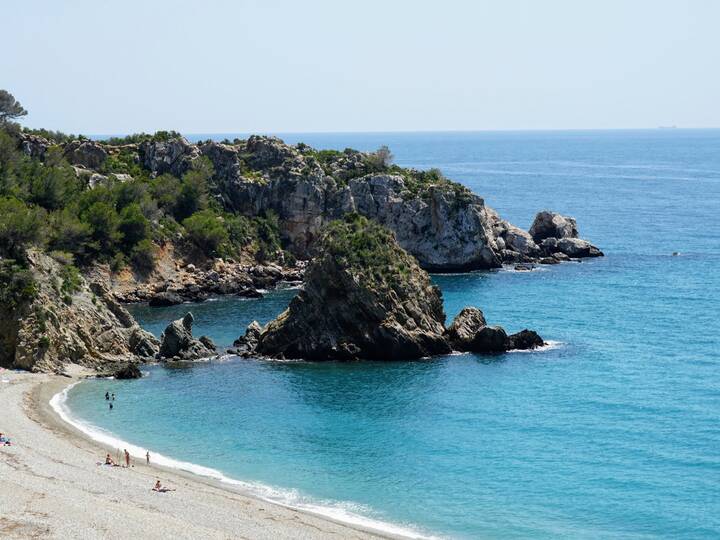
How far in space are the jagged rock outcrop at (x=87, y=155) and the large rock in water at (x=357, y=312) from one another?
52849 mm

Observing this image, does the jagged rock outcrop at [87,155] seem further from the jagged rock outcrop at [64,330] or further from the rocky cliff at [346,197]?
the jagged rock outcrop at [64,330]

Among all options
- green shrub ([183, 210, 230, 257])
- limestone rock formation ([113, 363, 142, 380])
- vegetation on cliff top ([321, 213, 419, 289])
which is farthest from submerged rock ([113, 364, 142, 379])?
green shrub ([183, 210, 230, 257])

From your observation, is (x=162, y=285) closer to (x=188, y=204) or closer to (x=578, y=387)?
(x=188, y=204)

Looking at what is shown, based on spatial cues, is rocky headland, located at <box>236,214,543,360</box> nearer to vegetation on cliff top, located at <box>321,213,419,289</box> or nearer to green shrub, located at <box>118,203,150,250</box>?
vegetation on cliff top, located at <box>321,213,419,289</box>

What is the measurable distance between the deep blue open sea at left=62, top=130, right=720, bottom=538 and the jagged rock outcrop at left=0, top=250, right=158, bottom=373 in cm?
465

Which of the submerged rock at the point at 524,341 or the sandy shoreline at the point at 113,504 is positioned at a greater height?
the submerged rock at the point at 524,341

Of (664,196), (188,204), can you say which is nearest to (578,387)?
(188,204)

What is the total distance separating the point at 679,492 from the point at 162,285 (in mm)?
64381

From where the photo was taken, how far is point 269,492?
4559cm

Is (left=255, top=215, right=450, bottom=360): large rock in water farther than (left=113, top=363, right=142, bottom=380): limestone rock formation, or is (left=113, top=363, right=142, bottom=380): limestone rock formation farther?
(left=255, top=215, right=450, bottom=360): large rock in water

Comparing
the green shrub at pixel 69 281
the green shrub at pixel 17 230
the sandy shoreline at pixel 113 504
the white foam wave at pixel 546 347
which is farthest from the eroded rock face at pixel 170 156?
the sandy shoreline at pixel 113 504

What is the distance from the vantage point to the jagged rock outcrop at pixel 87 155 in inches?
4584

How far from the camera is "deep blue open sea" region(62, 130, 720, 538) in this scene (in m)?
43.3

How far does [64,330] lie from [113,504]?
28845 mm
